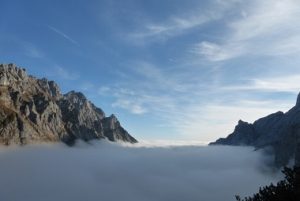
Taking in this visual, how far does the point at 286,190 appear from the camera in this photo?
35594 mm

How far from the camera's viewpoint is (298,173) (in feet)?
115

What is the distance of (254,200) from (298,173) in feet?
19.1

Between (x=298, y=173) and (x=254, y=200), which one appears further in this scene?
(x=254, y=200)

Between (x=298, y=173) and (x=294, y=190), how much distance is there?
189 cm

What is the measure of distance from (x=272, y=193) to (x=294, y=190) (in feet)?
12.2

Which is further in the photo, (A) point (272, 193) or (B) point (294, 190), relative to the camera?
(A) point (272, 193)

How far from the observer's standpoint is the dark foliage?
34.1 metres

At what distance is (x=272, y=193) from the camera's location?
3731 cm

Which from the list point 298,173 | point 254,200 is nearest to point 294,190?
point 298,173

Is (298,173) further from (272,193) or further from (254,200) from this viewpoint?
(254,200)

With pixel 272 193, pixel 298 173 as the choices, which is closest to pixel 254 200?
pixel 272 193

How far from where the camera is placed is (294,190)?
33.8 metres

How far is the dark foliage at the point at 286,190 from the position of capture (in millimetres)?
34094

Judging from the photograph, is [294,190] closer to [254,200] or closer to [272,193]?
Answer: [272,193]
